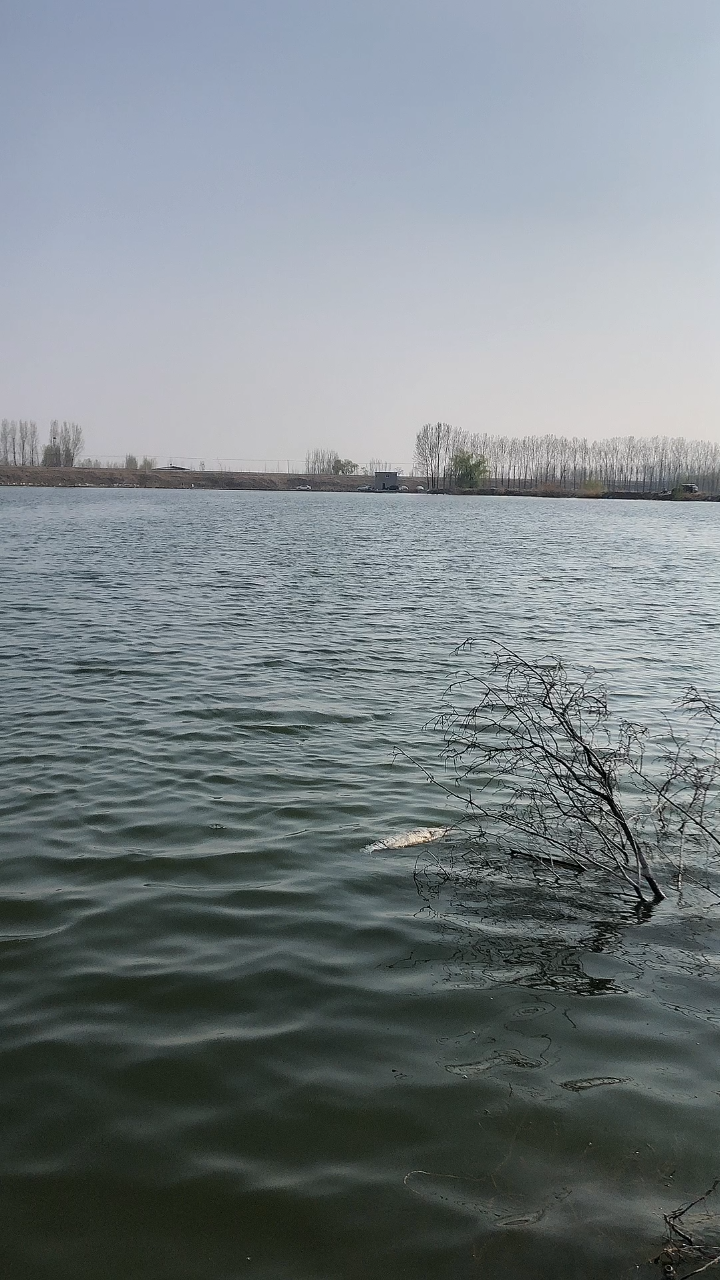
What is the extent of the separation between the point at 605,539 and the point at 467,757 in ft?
150

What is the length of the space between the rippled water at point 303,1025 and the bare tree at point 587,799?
16.3 inches

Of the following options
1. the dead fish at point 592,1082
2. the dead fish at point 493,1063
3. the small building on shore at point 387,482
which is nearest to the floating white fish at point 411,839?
the dead fish at point 493,1063

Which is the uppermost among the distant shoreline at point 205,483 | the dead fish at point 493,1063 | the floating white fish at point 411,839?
the distant shoreline at point 205,483

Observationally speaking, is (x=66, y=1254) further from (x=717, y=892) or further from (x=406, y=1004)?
(x=717, y=892)

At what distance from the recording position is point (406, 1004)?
4.86m

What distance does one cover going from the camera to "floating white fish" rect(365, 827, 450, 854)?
22.9 ft

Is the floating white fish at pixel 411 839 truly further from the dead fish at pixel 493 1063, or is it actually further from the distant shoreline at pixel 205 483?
the distant shoreline at pixel 205 483

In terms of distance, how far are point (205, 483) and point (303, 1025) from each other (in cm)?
18142

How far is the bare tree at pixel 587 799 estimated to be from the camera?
20.2 ft

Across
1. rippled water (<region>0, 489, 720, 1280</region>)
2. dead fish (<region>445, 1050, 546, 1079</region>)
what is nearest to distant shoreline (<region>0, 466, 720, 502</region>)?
rippled water (<region>0, 489, 720, 1280</region>)

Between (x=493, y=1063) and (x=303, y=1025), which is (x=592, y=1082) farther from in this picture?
(x=303, y=1025)

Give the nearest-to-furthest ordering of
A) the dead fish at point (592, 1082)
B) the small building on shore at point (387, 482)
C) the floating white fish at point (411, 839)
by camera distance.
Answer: the dead fish at point (592, 1082)
the floating white fish at point (411, 839)
the small building on shore at point (387, 482)

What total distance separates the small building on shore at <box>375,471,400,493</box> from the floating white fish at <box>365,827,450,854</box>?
165339 millimetres

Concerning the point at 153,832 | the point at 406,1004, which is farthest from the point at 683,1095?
the point at 153,832
